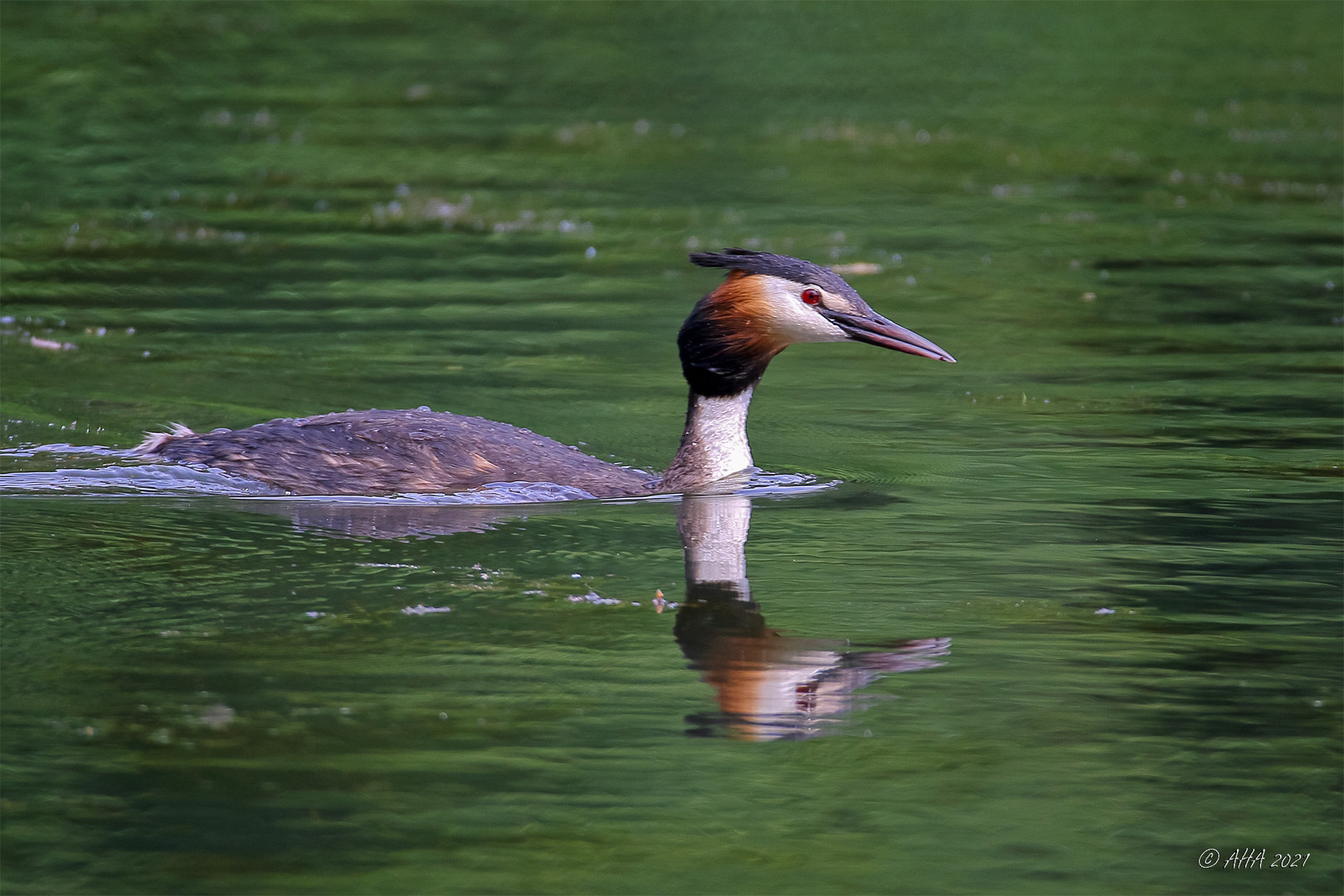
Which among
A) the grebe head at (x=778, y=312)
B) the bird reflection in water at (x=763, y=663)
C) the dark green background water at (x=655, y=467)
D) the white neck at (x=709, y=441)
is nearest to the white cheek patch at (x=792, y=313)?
the grebe head at (x=778, y=312)

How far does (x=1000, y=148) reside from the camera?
883 inches

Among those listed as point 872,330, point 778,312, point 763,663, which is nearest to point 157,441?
point 778,312

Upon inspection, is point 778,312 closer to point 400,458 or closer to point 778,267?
point 778,267

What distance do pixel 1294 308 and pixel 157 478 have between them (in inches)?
352

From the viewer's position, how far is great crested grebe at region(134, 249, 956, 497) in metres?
9.62

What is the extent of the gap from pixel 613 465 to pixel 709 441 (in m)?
0.54

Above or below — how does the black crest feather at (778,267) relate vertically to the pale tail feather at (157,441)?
above

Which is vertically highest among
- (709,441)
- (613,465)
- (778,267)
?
(778,267)

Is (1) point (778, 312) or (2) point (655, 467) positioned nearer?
(1) point (778, 312)

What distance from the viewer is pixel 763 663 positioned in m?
6.96

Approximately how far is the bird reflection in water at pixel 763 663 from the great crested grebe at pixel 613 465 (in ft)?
5.48

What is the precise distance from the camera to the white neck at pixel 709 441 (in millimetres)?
9945

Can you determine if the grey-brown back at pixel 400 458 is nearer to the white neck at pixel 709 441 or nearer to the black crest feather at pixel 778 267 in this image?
the white neck at pixel 709 441

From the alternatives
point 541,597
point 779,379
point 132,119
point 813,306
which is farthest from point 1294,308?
point 132,119
